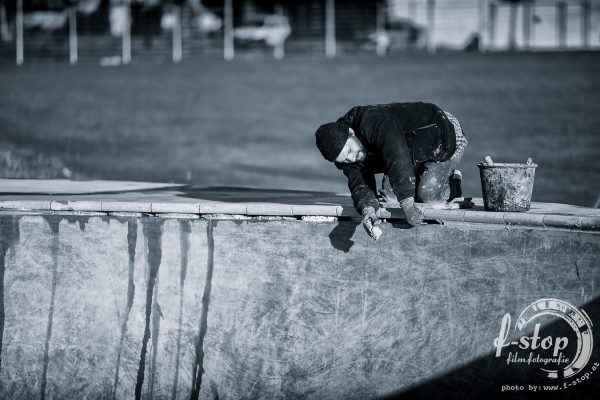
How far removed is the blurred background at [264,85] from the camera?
46.8 ft

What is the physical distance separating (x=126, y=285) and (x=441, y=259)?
237 cm

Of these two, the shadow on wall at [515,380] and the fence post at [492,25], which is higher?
the fence post at [492,25]

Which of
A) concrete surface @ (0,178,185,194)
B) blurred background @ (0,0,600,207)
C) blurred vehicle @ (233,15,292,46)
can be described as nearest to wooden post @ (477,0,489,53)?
blurred background @ (0,0,600,207)

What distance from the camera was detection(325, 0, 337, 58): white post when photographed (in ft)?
84.1

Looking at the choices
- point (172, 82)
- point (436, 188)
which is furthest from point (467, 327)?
point (172, 82)

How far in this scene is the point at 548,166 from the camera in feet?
46.5

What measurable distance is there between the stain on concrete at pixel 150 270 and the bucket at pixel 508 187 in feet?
8.20

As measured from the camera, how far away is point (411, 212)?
5605 millimetres

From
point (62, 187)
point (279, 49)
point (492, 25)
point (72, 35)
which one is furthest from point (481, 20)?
point (62, 187)

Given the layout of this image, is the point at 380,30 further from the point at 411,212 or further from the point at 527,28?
the point at 411,212

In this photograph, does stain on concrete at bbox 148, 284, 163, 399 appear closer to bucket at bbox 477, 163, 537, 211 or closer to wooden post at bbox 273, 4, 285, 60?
bucket at bbox 477, 163, 537, 211

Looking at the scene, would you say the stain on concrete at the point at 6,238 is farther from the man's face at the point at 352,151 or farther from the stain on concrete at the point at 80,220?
the man's face at the point at 352,151

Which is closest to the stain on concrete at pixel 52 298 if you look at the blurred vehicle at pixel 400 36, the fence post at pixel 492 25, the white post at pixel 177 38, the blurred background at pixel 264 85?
the blurred background at pixel 264 85

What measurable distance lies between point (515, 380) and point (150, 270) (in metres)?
2.78
